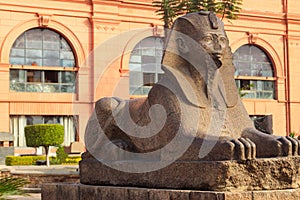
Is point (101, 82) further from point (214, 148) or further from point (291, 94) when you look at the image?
point (214, 148)

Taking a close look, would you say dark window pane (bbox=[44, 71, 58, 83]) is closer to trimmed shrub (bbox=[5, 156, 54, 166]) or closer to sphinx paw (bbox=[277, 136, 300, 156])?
trimmed shrub (bbox=[5, 156, 54, 166])

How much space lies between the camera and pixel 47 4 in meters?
29.2

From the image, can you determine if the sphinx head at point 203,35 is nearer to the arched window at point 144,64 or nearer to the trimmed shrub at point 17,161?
the trimmed shrub at point 17,161

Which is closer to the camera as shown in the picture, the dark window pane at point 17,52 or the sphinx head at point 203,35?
the sphinx head at point 203,35

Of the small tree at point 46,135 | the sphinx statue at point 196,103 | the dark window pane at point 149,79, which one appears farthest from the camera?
the dark window pane at point 149,79

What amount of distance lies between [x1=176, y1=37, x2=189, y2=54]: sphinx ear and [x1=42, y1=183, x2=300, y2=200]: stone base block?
1.54 meters

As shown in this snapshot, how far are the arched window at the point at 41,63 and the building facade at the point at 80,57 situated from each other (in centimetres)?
5

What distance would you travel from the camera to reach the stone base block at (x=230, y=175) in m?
5.57

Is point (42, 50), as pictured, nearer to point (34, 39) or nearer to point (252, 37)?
point (34, 39)

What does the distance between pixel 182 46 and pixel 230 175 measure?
1663 mm

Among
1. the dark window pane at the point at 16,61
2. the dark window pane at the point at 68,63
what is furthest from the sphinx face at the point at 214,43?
the dark window pane at the point at 68,63

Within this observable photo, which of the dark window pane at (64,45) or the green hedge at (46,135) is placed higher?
the dark window pane at (64,45)

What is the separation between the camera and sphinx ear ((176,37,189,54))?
6508 millimetres

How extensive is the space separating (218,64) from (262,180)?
1363 mm
